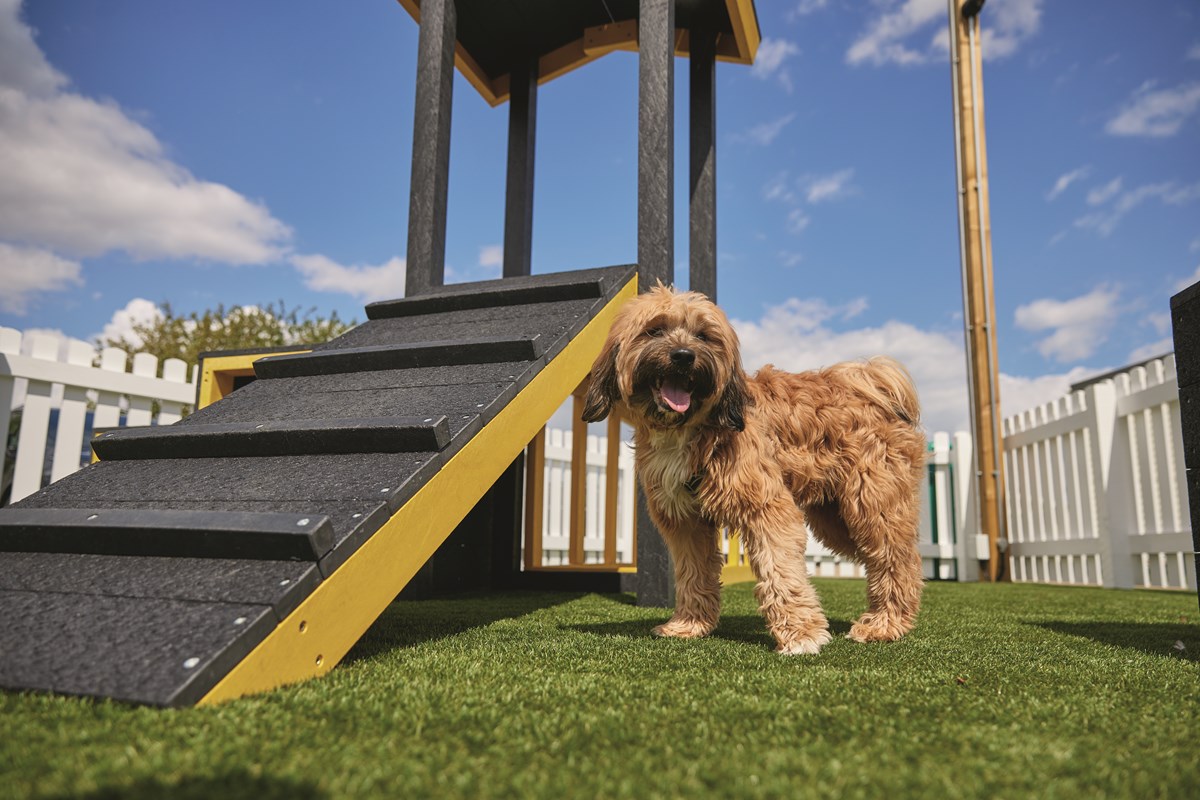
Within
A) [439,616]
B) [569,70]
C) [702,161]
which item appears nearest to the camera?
[439,616]

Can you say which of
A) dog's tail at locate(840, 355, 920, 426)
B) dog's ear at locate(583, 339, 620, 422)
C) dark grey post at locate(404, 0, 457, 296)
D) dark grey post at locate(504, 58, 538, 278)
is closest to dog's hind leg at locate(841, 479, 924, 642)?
dog's tail at locate(840, 355, 920, 426)

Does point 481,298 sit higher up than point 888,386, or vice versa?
point 481,298

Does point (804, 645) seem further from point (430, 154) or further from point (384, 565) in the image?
point (430, 154)

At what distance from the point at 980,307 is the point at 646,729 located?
8.74m

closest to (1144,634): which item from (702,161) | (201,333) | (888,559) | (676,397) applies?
(888,559)

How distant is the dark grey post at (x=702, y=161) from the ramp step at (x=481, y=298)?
159 centimetres

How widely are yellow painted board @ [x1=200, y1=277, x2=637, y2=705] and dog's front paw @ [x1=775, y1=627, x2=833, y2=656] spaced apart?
121 cm

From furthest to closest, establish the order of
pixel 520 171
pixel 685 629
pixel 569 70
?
1. pixel 569 70
2. pixel 520 171
3. pixel 685 629

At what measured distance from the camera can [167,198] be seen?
34.3m

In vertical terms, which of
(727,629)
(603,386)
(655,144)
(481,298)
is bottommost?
(727,629)

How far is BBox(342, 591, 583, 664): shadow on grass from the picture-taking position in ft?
8.68

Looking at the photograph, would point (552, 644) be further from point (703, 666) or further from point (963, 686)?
point (963, 686)

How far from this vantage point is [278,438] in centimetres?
262

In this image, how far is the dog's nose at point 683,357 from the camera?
270cm
